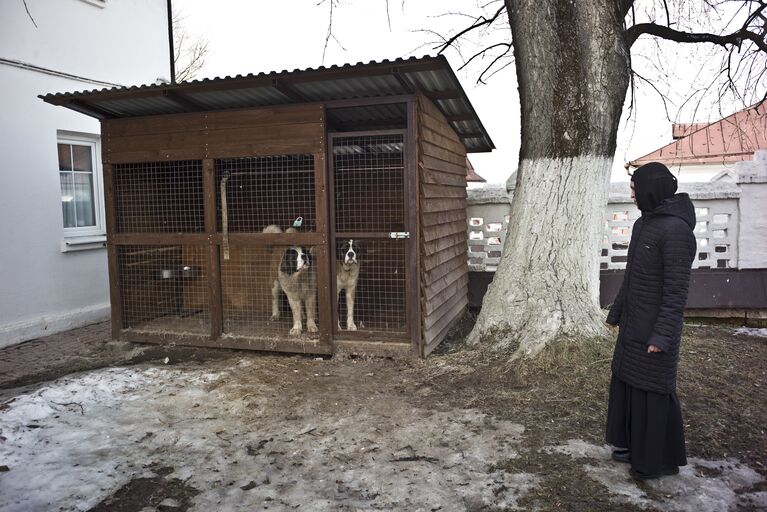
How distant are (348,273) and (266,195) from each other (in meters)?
1.82

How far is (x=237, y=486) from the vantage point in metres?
3.45

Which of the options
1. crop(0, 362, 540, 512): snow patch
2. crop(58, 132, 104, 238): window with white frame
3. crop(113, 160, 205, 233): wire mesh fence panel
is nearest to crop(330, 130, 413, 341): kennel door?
crop(0, 362, 540, 512): snow patch

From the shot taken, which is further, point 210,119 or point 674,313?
point 210,119

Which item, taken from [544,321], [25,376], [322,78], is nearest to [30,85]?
[25,376]

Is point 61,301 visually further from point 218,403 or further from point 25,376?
point 218,403

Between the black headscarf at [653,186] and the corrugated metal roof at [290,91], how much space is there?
2.42 meters

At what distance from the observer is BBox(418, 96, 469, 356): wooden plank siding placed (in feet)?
19.5

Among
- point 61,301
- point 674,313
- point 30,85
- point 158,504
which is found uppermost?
point 30,85

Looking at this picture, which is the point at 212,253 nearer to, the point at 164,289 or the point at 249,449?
the point at 164,289

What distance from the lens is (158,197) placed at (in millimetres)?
7668

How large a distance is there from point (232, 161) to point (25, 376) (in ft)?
11.8

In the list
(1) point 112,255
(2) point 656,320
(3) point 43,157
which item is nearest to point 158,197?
(1) point 112,255

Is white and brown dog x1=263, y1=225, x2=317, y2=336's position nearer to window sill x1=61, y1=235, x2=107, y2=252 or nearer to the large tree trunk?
the large tree trunk

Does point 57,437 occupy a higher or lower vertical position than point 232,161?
lower
